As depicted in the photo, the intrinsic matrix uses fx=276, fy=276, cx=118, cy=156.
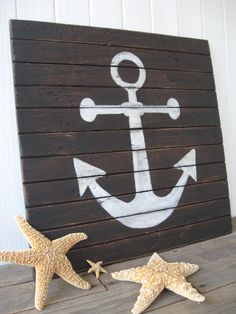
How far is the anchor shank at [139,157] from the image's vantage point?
0.90 metres

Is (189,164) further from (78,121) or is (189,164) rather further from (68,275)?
(68,275)

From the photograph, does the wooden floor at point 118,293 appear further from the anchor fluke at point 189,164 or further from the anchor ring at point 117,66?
the anchor ring at point 117,66

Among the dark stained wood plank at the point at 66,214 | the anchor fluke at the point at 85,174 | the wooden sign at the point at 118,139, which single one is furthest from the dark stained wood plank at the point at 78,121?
the dark stained wood plank at the point at 66,214

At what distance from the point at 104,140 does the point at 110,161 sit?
7 centimetres

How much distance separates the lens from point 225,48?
1.14m

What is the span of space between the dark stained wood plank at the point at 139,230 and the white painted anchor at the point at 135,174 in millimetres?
19

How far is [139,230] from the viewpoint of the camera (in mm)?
884

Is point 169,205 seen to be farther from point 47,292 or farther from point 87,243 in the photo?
point 47,292

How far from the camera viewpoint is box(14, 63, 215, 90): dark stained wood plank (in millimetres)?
791

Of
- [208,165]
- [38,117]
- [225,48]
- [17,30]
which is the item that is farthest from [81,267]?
[225,48]

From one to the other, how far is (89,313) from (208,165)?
641mm

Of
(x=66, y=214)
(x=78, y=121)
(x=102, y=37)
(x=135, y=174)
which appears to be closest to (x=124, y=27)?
(x=102, y=37)

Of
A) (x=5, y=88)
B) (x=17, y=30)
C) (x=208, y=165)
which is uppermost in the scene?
(x=17, y=30)

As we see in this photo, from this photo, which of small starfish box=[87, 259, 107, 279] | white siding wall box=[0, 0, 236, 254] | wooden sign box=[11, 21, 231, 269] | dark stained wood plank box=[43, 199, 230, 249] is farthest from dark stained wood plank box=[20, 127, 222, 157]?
small starfish box=[87, 259, 107, 279]
